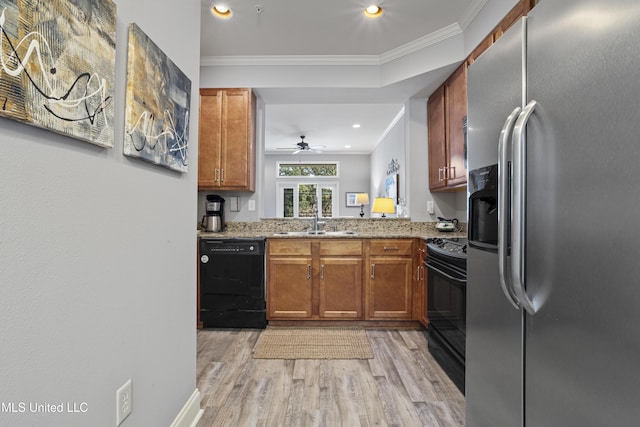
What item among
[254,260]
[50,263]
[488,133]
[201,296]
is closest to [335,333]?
[254,260]

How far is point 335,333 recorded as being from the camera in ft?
9.00

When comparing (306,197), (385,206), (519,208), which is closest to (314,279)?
(385,206)

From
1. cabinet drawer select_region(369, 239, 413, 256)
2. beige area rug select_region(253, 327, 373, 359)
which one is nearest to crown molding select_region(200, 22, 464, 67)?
cabinet drawer select_region(369, 239, 413, 256)

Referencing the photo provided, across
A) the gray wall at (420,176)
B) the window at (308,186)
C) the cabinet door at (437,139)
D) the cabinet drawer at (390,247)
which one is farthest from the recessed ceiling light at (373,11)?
the window at (308,186)

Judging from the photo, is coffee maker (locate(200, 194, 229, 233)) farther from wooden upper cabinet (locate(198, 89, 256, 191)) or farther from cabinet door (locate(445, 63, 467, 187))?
cabinet door (locate(445, 63, 467, 187))

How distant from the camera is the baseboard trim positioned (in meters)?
1.40

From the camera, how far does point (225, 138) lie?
3.05 m

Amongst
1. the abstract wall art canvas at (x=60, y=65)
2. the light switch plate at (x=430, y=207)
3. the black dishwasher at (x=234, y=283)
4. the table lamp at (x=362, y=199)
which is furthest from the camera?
the table lamp at (x=362, y=199)

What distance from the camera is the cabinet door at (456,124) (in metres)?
2.53

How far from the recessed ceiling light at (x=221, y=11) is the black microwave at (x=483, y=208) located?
220cm

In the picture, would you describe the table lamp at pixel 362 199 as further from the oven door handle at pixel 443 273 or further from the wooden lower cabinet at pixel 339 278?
the oven door handle at pixel 443 273

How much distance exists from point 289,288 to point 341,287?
490 mm

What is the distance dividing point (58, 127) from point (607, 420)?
1367 mm

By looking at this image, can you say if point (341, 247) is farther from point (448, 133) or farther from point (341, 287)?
point (448, 133)
